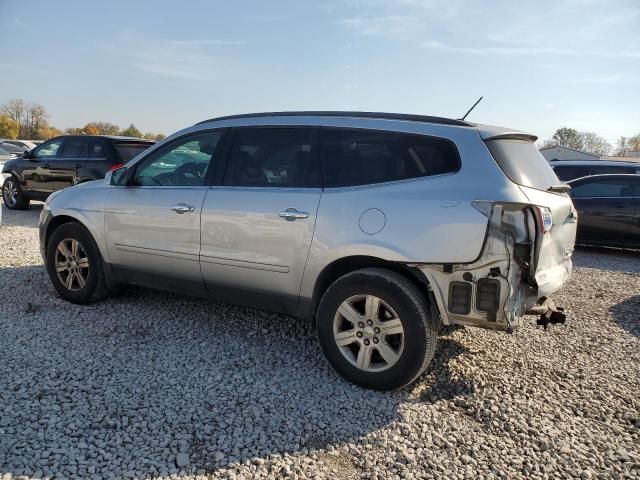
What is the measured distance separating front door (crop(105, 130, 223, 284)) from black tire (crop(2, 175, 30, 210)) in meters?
8.32

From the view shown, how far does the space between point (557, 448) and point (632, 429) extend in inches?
25.2

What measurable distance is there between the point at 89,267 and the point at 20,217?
281 inches

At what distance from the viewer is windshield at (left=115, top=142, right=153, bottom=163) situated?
9.51 meters

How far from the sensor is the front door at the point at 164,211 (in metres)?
4.05

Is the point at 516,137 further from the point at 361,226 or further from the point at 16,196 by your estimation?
the point at 16,196

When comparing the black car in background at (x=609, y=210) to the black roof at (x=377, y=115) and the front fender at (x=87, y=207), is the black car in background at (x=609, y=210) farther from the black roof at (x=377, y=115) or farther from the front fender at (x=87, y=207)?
the front fender at (x=87, y=207)

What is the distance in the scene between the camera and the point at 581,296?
605cm

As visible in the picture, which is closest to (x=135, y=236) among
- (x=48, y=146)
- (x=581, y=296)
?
(x=581, y=296)

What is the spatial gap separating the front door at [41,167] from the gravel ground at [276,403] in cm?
651

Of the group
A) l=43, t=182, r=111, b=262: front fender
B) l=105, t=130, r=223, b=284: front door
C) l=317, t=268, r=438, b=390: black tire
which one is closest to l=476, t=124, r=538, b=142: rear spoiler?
l=317, t=268, r=438, b=390: black tire

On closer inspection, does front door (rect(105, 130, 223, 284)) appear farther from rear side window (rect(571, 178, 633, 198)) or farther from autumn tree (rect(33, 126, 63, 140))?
autumn tree (rect(33, 126, 63, 140))

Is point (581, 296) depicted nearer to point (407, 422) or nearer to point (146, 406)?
point (407, 422)

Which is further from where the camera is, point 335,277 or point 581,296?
point 581,296

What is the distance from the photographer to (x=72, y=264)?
15.7 feet
